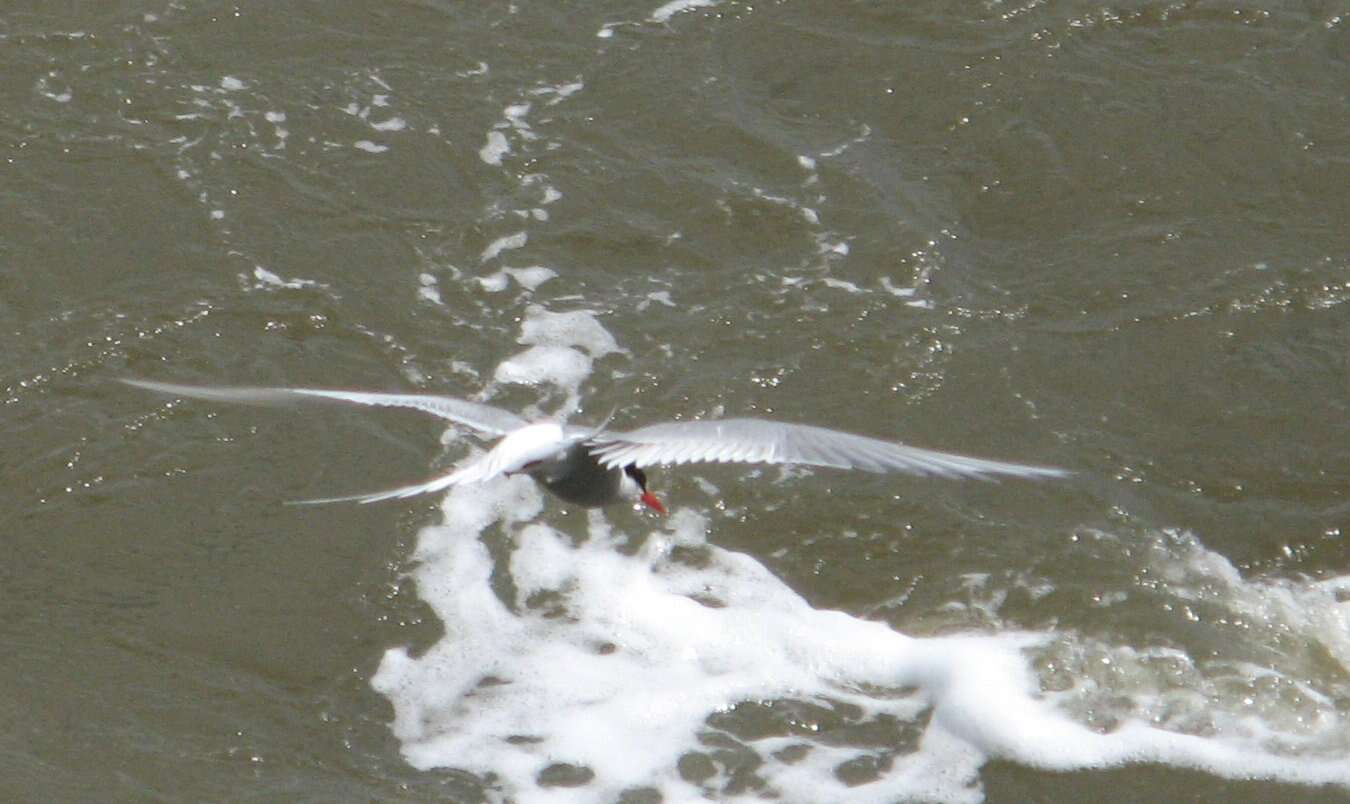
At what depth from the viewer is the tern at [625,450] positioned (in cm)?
579

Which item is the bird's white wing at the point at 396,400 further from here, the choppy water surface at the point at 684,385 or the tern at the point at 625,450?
the choppy water surface at the point at 684,385

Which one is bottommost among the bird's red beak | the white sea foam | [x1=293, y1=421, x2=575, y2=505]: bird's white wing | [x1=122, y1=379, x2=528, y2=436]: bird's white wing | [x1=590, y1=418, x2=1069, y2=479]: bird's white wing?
the white sea foam

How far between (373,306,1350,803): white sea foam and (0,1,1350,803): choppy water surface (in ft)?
0.06

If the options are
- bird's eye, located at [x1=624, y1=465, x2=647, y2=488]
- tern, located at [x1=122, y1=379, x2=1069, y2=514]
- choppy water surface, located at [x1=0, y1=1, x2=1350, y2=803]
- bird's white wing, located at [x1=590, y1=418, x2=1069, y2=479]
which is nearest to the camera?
tern, located at [x1=122, y1=379, x2=1069, y2=514]

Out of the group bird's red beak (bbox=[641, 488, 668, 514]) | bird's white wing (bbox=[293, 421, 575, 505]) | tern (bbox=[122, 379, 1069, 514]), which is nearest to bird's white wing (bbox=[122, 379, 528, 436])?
tern (bbox=[122, 379, 1069, 514])

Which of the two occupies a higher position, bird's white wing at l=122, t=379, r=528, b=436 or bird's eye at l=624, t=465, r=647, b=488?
bird's white wing at l=122, t=379, r=528, b=436

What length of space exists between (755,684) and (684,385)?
167 centimetres

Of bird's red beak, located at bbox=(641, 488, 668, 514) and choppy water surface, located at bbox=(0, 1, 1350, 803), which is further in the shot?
bird's red beak, located at bbox=(641, 488, 668, 514)

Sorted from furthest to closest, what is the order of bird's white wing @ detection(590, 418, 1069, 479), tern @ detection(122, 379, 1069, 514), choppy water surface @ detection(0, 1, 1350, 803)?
choppy water surface @ detection(0, 1, 1350, 803)
bird's white wing @ detection(590, 418, 1069, 479)
tern @ detection(122, 379, 1069, 514)

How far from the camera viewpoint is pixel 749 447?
6.16m

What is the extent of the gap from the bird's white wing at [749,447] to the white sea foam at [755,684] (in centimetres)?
111

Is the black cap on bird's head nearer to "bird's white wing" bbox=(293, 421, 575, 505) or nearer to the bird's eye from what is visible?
the bird's eye

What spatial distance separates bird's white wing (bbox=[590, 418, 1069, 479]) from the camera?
19.4 feet

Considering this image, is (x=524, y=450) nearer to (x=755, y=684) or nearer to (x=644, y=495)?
(x=644, y=495)
